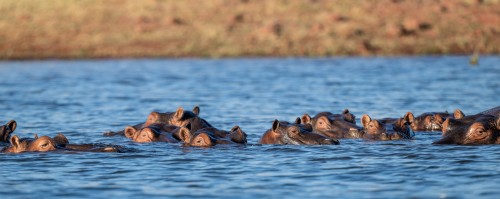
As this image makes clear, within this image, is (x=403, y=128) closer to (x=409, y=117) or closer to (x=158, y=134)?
(x=409, y=117)

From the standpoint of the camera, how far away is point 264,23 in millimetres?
59906

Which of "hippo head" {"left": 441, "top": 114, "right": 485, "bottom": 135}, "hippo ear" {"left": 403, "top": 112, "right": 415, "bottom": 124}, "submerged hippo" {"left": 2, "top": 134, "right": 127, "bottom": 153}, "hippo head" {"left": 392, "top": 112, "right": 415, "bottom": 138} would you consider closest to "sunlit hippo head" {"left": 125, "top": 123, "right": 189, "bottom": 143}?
"submerged hippo" {"left": 2, "top": 134, "right": 127, "bottom": 153}

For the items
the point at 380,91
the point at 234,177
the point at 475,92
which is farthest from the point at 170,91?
the point at 234,177

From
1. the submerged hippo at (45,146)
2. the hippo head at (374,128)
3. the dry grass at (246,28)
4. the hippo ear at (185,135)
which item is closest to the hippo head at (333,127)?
the hippo head at (374,128)

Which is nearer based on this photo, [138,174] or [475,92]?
[138,174]

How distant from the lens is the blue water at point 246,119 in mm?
13320

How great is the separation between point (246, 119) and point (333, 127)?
5713 mm

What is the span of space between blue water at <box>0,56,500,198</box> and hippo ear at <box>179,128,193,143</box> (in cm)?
29

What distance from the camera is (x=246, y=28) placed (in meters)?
59.1

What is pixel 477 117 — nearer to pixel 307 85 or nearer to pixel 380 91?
pixel 380 91

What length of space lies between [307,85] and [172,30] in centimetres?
2301

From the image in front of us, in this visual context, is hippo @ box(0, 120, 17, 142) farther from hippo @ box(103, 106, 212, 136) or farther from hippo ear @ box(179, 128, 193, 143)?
hippo ear @ box(179, 128, 193, 143)

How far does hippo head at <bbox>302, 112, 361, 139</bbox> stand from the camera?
1847 centimetres

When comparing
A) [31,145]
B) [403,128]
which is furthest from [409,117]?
[31,145]
